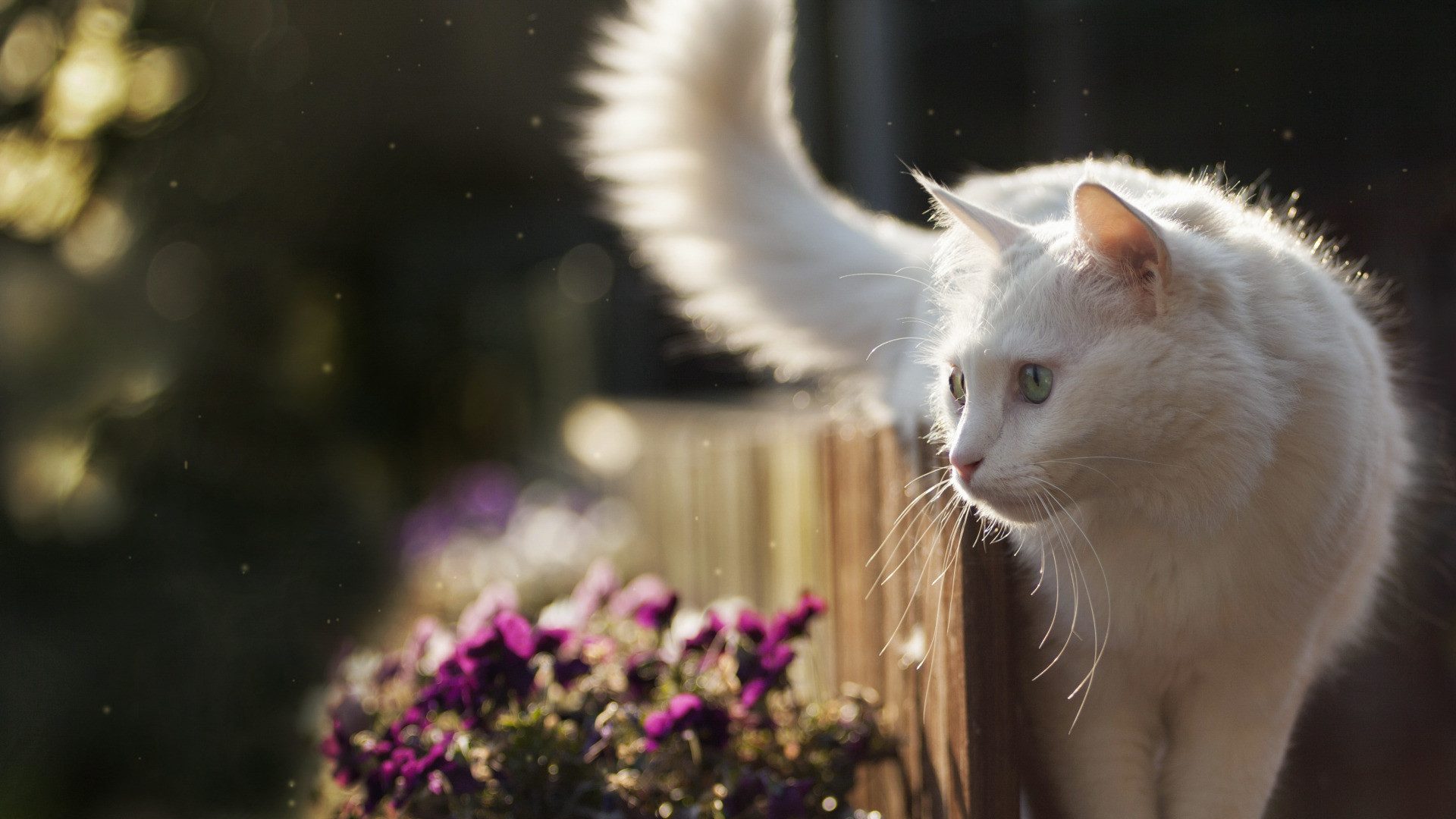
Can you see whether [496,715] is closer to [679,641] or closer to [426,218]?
[679,641]

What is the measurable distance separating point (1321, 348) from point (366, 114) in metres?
3.01

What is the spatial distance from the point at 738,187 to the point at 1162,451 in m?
0.78

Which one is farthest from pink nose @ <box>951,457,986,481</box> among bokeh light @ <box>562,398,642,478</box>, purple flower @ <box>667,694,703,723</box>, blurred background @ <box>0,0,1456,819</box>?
bokeh light @ <box>562,398,642,478</box>

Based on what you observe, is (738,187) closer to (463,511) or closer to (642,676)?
(642,676)

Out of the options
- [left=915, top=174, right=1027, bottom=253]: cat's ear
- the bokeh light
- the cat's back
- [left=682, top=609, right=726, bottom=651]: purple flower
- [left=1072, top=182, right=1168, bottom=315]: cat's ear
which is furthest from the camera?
the bokeh light

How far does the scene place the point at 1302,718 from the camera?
117 cm

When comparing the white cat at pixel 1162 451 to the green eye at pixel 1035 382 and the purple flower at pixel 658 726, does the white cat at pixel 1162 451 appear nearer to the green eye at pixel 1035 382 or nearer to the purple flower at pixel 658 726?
the green eye at pixel 1035 382

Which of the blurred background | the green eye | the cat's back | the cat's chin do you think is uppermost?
the cat's back

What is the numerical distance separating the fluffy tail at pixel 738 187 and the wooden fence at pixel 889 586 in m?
0.18

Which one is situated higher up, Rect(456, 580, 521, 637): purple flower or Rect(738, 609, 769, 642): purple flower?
Rect(738, 609, 769, 642): purple flower

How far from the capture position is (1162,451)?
71cm

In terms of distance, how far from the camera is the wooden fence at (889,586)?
92cm

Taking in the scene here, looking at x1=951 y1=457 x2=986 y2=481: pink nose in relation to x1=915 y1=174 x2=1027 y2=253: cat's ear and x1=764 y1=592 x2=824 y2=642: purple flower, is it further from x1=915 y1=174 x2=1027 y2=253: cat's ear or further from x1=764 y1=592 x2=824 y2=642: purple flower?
x1=764 y1=592 x2=824 y2=642: purple flower

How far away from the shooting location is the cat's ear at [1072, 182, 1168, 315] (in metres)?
0.66
